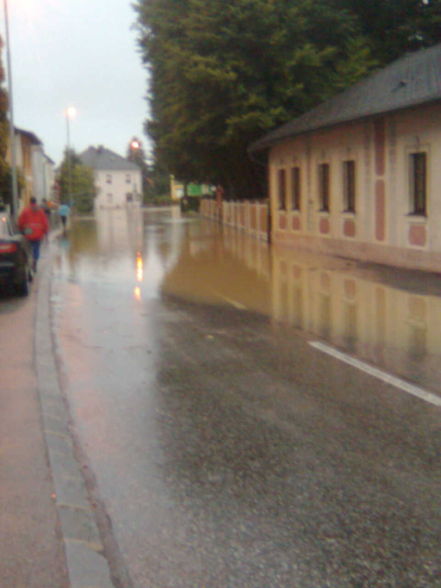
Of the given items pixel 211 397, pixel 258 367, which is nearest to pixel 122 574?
pixel 211 397

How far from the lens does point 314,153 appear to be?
27266mm

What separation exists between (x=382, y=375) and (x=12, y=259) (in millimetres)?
8683

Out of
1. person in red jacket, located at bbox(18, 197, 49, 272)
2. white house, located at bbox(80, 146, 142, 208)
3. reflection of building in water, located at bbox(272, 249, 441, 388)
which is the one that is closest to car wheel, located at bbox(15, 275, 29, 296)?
reflection of building in water, located at bbox(272, 249, 441, 388)

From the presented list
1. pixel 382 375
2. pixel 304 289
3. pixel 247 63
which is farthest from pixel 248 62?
pixel 382 375

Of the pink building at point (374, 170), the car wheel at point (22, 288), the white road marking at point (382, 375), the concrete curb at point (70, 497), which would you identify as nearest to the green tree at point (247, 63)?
the pink building at point (374, 170)

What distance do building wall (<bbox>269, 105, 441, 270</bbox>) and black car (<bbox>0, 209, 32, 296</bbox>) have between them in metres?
8.34

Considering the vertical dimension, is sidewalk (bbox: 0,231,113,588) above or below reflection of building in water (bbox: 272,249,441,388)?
above

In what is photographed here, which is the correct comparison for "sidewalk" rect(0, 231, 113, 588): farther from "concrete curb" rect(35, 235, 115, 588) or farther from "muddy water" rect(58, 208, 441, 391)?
"muddy water" rect(58, 208, 441, 391)

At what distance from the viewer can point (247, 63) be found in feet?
103

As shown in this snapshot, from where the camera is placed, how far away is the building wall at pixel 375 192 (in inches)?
754

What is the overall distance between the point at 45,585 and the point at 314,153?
2422 centimetres

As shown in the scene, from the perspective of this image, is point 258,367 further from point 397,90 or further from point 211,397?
point 397,90

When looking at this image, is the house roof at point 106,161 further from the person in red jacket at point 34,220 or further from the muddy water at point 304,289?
the person in red jacket at point 34,220

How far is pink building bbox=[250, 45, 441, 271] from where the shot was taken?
19.2 m
